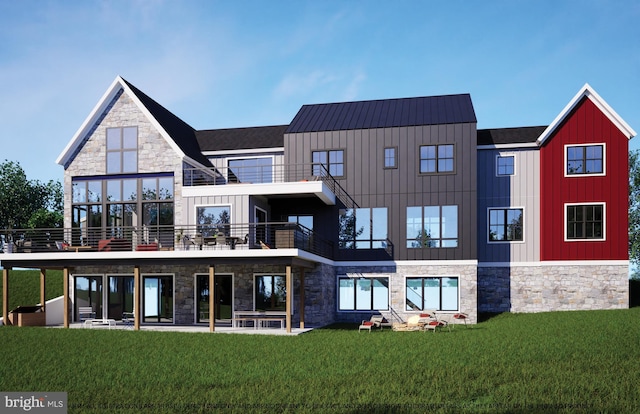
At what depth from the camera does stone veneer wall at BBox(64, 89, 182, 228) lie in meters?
24.9

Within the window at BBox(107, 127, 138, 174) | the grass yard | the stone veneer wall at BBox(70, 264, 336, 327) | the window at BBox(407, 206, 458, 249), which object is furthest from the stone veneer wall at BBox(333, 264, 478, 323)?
the window at BBox(107, 127, 138, 174)

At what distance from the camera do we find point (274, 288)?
2430cm

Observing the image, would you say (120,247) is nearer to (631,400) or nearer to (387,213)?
(387,213)

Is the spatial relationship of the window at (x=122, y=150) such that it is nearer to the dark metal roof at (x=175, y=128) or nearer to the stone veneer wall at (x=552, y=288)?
the dark metal roof at (x=175, y=128)

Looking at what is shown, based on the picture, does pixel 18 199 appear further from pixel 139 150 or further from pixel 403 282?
pixel 403 282

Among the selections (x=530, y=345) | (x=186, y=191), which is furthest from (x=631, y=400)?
(x=186, y=191)

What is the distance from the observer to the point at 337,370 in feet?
43.0

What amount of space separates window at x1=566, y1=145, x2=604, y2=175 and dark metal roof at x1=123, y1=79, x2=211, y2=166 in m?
15.1

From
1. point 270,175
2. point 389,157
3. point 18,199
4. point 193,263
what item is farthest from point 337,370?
point 18,199

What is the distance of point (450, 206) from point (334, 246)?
192 inches

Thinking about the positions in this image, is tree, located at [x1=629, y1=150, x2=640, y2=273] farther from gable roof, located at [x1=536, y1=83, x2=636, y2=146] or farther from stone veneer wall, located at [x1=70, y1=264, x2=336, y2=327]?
stone veneer wall, located at [x1=70, y1=264, x2=336, y2=327]

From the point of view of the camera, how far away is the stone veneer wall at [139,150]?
24.9m

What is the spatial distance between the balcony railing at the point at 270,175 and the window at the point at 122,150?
2252mm

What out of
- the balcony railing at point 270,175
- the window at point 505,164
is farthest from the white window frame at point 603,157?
the balcony railing at point 270,175
